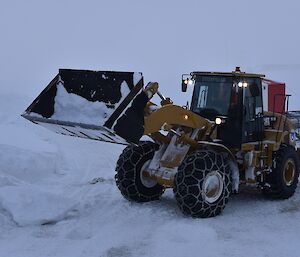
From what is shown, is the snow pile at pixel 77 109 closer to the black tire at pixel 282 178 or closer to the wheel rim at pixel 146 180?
the wheel rim at pixel 146 180

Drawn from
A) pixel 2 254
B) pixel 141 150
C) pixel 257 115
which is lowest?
pixel 2 254

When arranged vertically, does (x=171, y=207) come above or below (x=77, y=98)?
below

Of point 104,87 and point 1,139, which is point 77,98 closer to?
point 104,87

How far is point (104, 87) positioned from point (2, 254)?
238cm

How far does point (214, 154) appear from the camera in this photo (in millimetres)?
7547

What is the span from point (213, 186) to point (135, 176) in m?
1.31

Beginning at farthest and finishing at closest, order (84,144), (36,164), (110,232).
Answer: (84,144), (36,164), (110,232)

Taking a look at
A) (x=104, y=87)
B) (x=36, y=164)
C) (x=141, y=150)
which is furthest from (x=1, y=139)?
(x=104, y=87)

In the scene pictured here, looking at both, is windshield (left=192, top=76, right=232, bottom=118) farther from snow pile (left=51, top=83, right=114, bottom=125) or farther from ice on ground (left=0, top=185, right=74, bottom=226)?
ice on ground (left=0, top=185, right=74, bottom=226)

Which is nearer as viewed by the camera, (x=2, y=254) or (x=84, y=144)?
(x=2, y=254)

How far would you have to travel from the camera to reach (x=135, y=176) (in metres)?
8.29

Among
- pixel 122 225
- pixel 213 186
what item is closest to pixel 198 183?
pixel 213 186

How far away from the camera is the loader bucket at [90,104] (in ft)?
22.1

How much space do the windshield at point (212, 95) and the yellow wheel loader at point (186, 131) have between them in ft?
0.05
